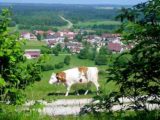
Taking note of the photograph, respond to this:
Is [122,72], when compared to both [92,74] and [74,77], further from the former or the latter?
[92,74]

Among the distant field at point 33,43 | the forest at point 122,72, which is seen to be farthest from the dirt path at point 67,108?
the distant field at point 33,43

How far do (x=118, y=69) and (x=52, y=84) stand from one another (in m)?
15.9

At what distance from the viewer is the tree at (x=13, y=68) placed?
6.01 m

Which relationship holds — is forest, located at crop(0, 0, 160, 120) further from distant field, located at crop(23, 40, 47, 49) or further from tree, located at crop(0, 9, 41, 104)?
distant field, located at crop(23, 40, 47, 49)

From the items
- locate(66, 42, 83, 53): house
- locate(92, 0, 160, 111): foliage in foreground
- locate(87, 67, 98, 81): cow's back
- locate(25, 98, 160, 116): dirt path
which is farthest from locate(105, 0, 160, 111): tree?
locate(66, 42, 83, 53): house

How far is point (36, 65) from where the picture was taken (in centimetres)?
638

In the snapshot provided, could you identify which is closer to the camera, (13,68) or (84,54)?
(13,68)

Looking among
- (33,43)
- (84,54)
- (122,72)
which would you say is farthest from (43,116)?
(33,43)

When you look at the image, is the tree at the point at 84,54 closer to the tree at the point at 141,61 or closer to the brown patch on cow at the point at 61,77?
the brown patch on cow at the point at 61,77

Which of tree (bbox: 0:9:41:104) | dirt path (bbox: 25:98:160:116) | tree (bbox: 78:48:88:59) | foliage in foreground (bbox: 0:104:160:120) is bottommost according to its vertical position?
tree (bbox: 78:48:88:59)

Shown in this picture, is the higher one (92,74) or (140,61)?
(140,61)

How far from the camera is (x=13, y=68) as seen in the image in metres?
6.23

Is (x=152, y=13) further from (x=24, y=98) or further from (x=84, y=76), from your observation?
(x=84, y=76)

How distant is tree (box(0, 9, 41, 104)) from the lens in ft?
19.7
